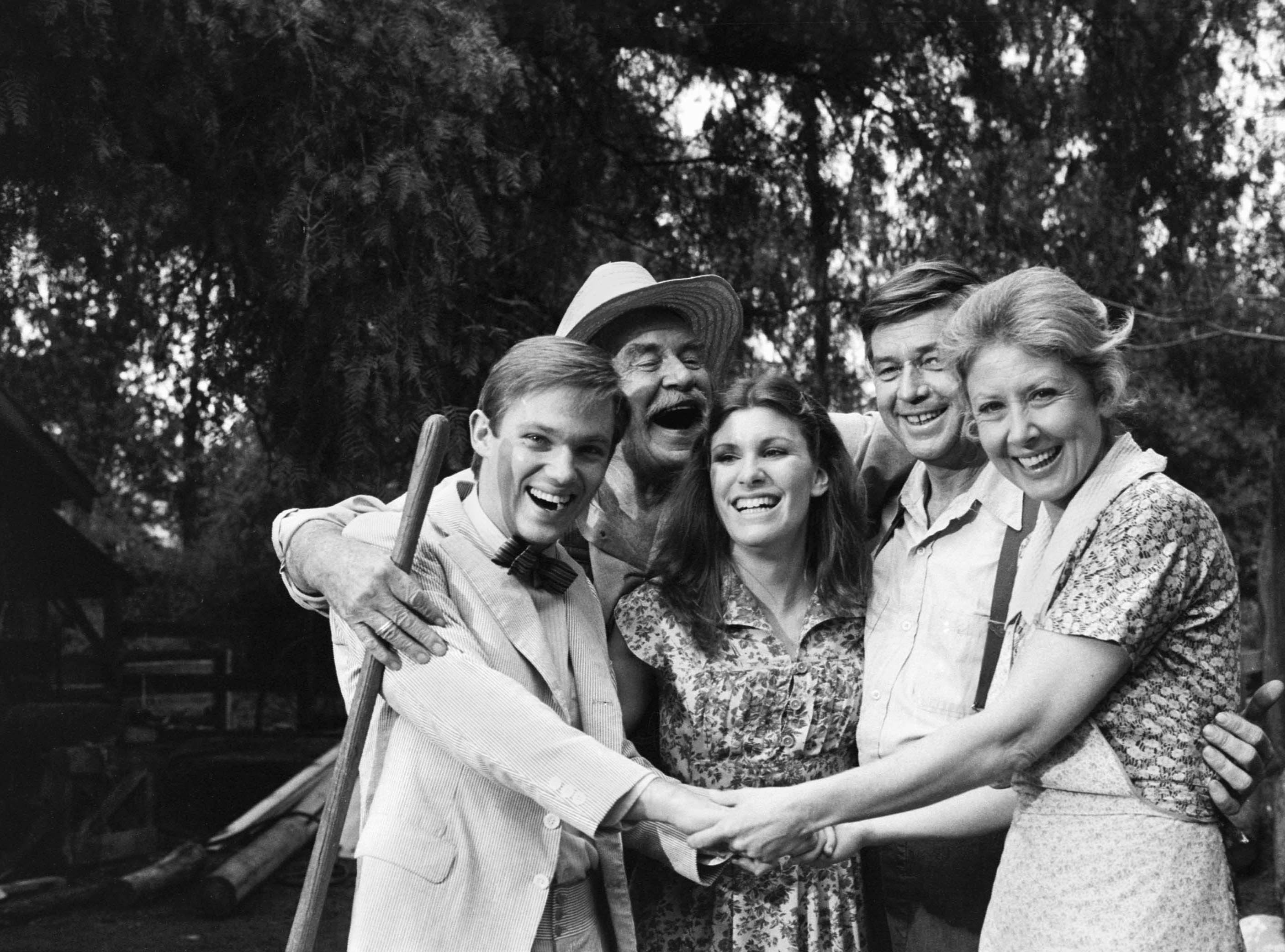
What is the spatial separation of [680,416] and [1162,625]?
1.77 m

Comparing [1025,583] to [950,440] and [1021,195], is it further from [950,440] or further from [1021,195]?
[1021,195]

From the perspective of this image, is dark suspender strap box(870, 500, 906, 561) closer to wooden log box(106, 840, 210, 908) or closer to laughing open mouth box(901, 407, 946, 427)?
laughing open mouth box(901, 407, 946, 427)

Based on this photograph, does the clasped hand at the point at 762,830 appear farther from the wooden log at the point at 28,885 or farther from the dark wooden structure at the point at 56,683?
the wooden log at the point at 28,885

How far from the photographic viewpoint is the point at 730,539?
3.19 metres

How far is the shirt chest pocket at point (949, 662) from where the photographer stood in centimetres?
283

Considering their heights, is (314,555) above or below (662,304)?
below

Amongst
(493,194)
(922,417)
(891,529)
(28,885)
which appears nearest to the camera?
(922,417)

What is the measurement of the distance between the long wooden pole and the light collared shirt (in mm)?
1054

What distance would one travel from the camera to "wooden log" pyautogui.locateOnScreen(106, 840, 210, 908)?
24.2ft

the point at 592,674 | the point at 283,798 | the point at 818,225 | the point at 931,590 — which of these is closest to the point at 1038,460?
the point at 931,590

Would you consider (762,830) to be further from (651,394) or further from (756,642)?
(651,394)

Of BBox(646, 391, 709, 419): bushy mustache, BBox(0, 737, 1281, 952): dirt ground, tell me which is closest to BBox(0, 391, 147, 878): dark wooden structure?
BBox(0, 737, 1281, 952): dirt ground

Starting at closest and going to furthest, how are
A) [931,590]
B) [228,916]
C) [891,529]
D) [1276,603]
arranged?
[931,590] < [891,529] < [1276,603] < [228,916]

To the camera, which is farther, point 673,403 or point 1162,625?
point 673,403
